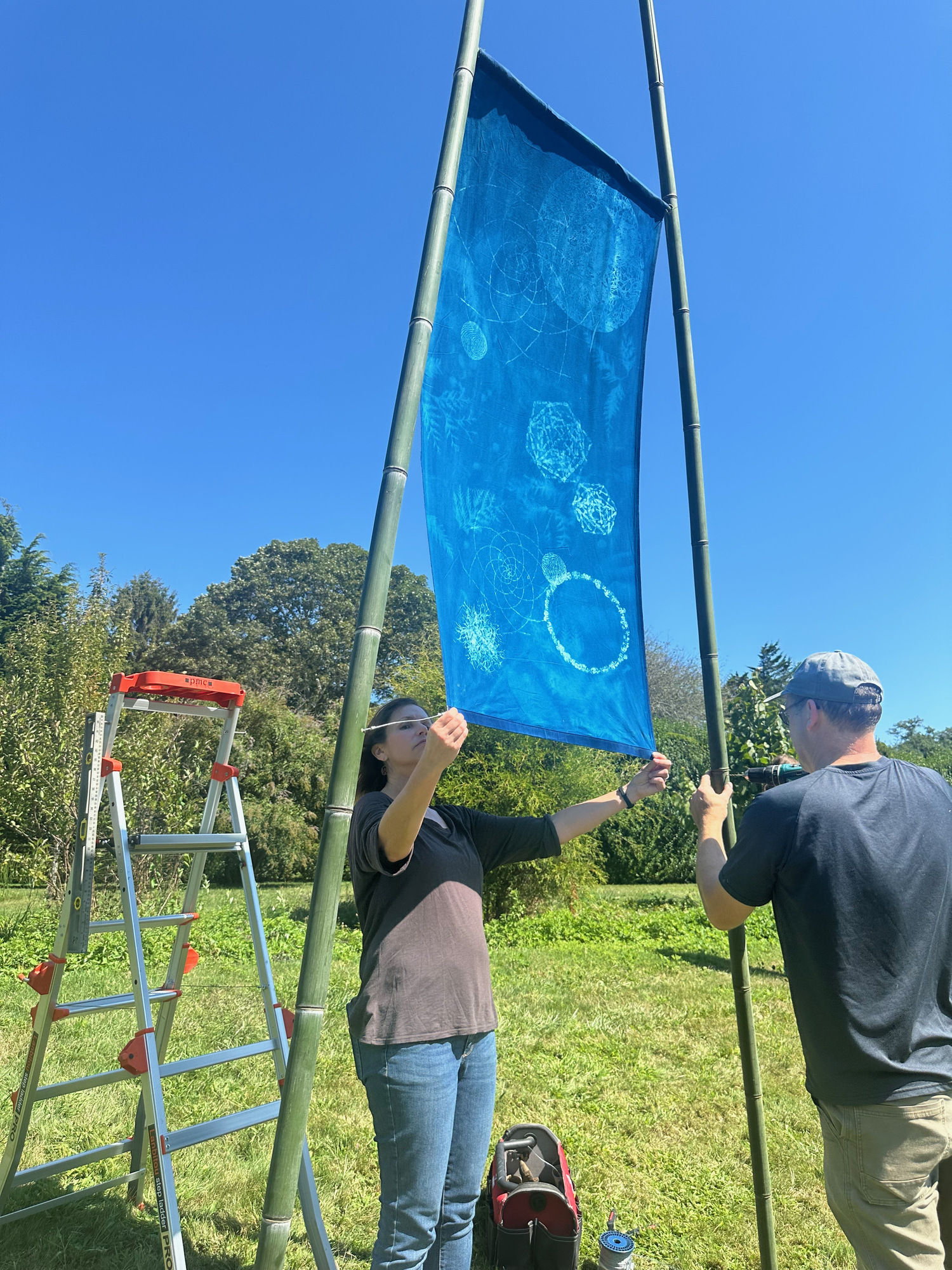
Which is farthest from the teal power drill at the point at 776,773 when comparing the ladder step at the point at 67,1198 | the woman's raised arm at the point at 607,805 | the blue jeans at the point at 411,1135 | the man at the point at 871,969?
the ladder step at the point at 67,1198

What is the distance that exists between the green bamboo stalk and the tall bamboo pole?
1.24 metres

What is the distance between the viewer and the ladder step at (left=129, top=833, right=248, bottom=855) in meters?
2.74

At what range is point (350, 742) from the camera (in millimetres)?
1469

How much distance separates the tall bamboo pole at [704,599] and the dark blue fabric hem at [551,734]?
240mm

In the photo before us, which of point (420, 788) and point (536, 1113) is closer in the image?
point (420, 788)

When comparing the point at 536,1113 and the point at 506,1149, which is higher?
the point at 506,1149

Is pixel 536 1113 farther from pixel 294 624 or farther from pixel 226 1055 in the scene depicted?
pixel 294 624

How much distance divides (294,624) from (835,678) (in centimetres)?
3637

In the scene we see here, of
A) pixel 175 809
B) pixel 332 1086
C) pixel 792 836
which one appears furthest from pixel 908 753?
pixel 792 836

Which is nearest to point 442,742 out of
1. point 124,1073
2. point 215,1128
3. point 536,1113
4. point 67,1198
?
point 215,1128

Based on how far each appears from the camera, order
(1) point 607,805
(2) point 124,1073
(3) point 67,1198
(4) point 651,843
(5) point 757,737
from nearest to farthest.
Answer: (1) point 607,805
(2) point 124,1073
(3) point 67,1198
(5) point 757,737
(4) point 651,843

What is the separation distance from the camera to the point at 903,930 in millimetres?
1818

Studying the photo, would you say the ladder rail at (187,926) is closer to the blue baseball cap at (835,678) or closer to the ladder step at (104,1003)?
the ladder step at (104,1003)

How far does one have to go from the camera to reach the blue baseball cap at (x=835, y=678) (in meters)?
2.08
